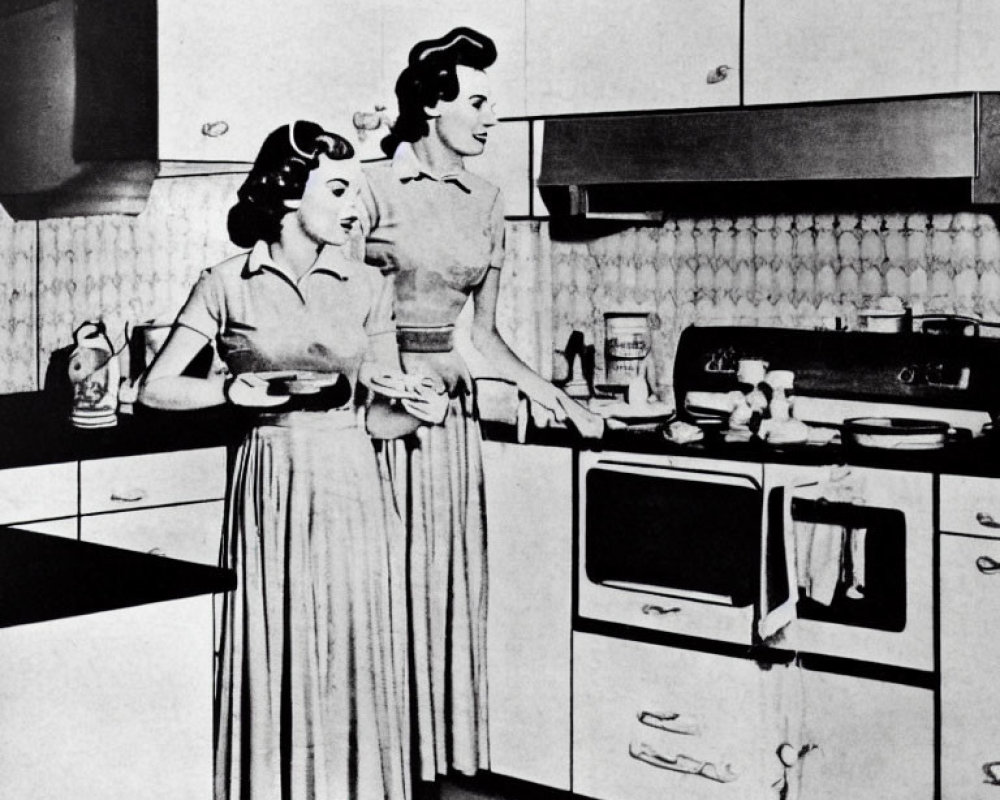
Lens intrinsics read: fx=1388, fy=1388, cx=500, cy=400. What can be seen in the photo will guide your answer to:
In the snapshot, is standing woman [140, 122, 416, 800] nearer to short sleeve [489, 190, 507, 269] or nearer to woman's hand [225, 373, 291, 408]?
woman's hand [225, 373, 291, 408]

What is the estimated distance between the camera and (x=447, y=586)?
2.97 meters

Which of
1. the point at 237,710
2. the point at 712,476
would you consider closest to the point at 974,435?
the point at 712,476

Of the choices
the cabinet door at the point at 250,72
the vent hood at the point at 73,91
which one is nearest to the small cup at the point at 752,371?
the cabinet door at the point at 250,72

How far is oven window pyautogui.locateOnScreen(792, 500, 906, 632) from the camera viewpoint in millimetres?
2523

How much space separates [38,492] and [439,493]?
813mm

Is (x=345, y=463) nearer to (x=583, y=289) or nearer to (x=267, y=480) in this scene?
(x=267, y=480)

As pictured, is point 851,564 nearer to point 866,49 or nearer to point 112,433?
point 866,49

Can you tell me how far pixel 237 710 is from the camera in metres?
2.67

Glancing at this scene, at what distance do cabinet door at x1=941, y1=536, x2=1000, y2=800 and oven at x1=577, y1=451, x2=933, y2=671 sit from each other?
0.14 ft

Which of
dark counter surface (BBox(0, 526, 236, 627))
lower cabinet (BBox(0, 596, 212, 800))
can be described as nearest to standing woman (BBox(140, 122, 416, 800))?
dark counter surface (BBox(0, 526, 236, 627))

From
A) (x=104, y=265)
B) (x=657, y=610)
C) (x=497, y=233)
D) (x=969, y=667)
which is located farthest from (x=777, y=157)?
(x=104, y=265)

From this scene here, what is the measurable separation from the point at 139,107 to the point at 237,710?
127 cm

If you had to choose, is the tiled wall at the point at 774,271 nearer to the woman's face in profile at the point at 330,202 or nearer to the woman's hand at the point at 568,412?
the woman's hand at the point at 568,412

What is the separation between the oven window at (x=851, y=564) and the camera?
252 cm
